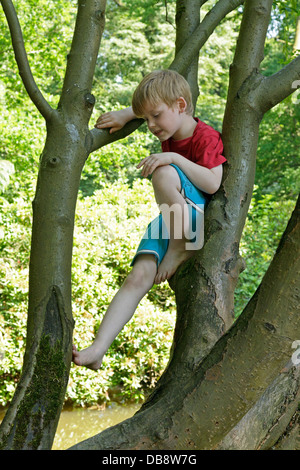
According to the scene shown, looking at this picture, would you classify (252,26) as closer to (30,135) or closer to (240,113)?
(240,113)

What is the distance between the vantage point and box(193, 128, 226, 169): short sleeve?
222 cm

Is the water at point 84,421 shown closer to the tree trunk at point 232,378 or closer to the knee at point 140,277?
the knee at point 140,277

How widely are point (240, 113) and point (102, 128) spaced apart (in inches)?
22.0

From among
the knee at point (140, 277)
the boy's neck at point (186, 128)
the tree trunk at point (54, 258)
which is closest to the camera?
the tree trunk at point (54, 258)

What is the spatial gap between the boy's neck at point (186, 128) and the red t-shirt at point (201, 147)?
0.06ft

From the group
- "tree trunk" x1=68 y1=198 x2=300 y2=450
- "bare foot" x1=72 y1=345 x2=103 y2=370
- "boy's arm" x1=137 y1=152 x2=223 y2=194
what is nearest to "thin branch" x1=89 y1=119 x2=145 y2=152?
"boy's arm" x1=137 y1=152 x2=223 y2=194

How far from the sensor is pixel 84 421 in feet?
22.9

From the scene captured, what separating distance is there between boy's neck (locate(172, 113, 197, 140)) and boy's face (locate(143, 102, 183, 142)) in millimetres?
15

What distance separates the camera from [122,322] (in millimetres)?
2098

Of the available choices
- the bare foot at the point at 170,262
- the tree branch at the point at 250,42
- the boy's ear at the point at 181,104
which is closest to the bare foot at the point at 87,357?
the bare foot at the point at 170,262

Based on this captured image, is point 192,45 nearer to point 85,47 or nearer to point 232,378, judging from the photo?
point 85,47

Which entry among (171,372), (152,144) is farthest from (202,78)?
(171,372)

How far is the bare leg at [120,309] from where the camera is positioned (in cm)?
200
